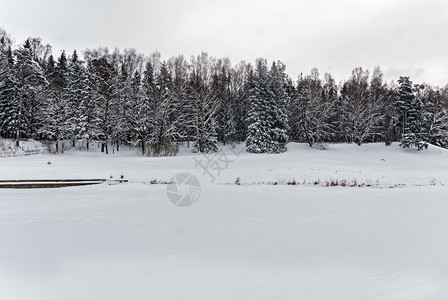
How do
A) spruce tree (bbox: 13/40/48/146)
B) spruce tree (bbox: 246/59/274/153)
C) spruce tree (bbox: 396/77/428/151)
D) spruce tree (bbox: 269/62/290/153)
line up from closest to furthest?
spruce tree (bbox: 396/77/428/151) → spruce tree (bbox: 13/40/48/146) → spruce tree (bbox: 246/59/274/153) → spruce tree (bbox: 269/62/290/153)

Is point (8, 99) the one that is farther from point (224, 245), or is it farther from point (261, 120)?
point (224, 245)

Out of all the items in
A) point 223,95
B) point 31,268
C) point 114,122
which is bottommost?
point 31,268

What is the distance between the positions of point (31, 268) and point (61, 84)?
42.2m

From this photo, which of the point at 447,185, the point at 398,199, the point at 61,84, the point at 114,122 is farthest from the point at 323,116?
the point at 61,84

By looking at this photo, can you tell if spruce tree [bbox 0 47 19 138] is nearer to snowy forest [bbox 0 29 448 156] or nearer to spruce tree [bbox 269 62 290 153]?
snowy forest [bbox 0 29 448 156]

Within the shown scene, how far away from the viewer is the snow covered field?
400cm

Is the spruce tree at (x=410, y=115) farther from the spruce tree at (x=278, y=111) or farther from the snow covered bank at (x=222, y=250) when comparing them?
the snow covered bank at (x=222, y=250)

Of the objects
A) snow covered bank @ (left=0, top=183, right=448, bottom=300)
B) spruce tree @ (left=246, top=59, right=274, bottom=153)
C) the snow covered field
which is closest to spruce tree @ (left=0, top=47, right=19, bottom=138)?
the snow covered field

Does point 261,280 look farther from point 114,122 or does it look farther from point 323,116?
point 323,116

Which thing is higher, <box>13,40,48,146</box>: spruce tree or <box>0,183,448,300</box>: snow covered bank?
<box>13,40,48,146</box>: spruce tree

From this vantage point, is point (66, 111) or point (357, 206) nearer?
point (357, 206)

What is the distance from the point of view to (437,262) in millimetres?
4789

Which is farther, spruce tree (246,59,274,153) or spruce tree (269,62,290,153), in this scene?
spruce tree (269,62,290,153)

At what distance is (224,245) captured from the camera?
223 inches
